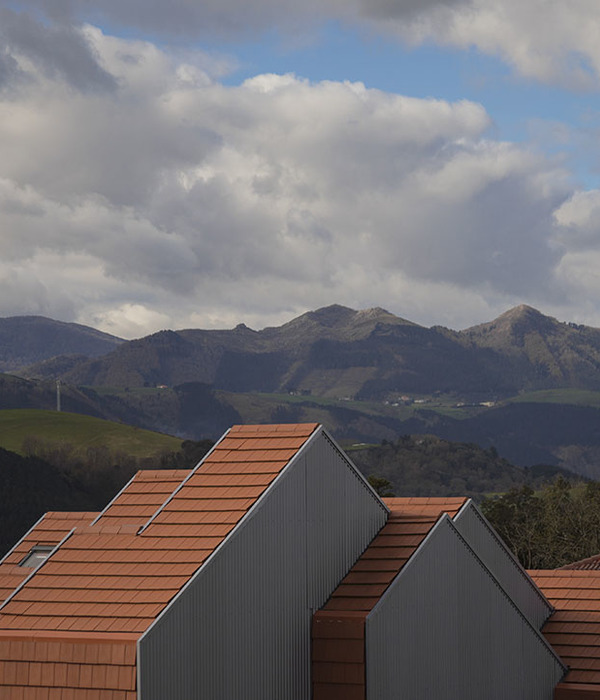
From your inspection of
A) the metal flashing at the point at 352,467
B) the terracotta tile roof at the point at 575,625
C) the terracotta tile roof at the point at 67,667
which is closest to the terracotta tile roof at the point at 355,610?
the metal flashing at the point at 352,467

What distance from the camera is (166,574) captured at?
20.1 metres

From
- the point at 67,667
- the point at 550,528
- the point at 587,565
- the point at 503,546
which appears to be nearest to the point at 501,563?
the point at 503,546

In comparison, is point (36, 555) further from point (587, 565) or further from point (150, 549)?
point (587, 565)

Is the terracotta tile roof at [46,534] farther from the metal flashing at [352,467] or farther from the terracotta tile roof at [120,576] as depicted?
the metal flashing at [352,467]

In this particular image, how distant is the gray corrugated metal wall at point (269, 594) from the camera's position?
63.4 feet

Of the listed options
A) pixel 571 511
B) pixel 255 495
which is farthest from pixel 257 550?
pixel 571 511

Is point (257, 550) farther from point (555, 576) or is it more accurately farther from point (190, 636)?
point (555, 576)

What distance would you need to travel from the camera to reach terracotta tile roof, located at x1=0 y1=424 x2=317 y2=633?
19.7 meters

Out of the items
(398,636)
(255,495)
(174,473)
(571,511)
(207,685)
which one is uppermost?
(571,511)

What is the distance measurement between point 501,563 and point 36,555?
1203cm

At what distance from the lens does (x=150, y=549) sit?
833 inches

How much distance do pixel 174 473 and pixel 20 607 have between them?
6638mm

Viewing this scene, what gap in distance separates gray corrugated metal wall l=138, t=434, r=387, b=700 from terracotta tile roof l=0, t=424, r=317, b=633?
1.25 feet

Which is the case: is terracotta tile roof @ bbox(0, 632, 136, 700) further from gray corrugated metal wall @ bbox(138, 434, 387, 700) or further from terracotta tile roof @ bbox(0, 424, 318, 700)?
gray corrugated metal wall @ bbox(138, 434, 387, 700)
